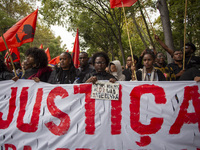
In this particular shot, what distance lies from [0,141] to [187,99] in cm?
281

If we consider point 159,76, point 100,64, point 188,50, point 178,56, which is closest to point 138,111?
point 159,76

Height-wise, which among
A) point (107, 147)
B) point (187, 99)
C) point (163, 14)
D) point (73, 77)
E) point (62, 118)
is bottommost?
point (107, 147)

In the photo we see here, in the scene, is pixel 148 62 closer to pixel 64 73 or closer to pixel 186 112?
pixel 186 112

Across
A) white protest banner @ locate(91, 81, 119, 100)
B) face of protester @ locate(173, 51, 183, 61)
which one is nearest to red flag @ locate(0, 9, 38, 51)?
white protest banner @ locate(91, 81, 119, 100)

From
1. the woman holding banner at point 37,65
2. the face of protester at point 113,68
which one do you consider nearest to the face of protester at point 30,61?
the woman holding banner at point 37,65

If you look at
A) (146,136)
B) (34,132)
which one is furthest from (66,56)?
(146,136)

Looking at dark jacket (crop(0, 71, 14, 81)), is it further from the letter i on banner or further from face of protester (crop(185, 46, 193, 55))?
face of protester (crop(185, 46, 193, 55))

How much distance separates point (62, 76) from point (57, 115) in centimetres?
75

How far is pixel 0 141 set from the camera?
267 cm

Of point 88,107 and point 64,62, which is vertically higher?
point 64,62

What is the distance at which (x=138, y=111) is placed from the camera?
2611mm

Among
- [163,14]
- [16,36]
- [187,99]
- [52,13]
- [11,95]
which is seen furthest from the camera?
[52,13]

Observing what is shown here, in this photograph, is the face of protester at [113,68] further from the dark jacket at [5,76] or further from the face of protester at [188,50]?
the dark jacket at [5,76]

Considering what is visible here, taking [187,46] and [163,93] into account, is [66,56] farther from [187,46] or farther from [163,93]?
[187,46]
